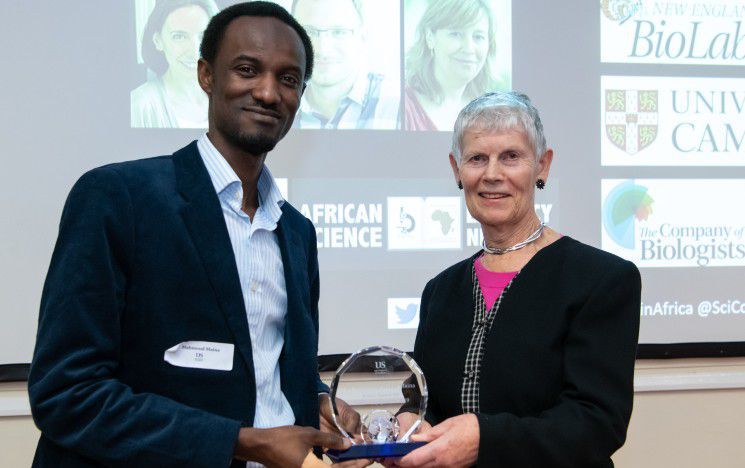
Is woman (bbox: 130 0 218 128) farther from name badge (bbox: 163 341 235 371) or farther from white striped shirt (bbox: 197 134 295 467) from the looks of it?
name badge (bbox: 163 341 235 371)

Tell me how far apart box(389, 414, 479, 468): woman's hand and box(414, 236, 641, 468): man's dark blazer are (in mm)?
26

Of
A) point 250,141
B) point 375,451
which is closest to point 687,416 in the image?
point 375,451

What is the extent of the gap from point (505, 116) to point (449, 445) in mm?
841

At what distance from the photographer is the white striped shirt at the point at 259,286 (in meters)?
1.65

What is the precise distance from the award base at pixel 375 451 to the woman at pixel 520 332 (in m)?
0.02

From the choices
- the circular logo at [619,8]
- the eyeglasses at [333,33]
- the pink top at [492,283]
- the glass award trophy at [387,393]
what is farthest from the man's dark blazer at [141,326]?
the circular logo at [619,8]

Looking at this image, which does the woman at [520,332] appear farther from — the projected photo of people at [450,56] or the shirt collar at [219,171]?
the projected photo of people at [450,56]

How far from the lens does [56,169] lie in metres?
3.20

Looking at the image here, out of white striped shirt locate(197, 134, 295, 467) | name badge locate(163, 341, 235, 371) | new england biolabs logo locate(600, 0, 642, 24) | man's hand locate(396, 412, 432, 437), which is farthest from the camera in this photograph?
new england biolabs logo locate(600, 0, 642, 24)

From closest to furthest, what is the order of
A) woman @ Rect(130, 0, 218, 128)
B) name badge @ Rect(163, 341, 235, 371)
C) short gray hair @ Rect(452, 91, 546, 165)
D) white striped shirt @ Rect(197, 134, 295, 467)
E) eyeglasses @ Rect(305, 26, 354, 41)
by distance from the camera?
name badge @ Rect(163, 341, 235, 371), white striped shirt @ Rect(197, 134, 295, 467), short gray hair @ Rect(452, 91, 546, 165), woman @ Rect(130, 0, 218, 128), eyeglasses @ Rect(305, 26, 354, 41)

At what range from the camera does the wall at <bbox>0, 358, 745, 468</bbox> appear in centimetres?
370

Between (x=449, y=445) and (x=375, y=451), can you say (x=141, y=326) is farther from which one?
(x=449, y=445)

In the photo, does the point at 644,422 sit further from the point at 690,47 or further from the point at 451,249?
the point at 690,47

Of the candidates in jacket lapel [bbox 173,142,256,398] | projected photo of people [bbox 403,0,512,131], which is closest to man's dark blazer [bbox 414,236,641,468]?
jacket lapel [bbox 173,142,256,398]
